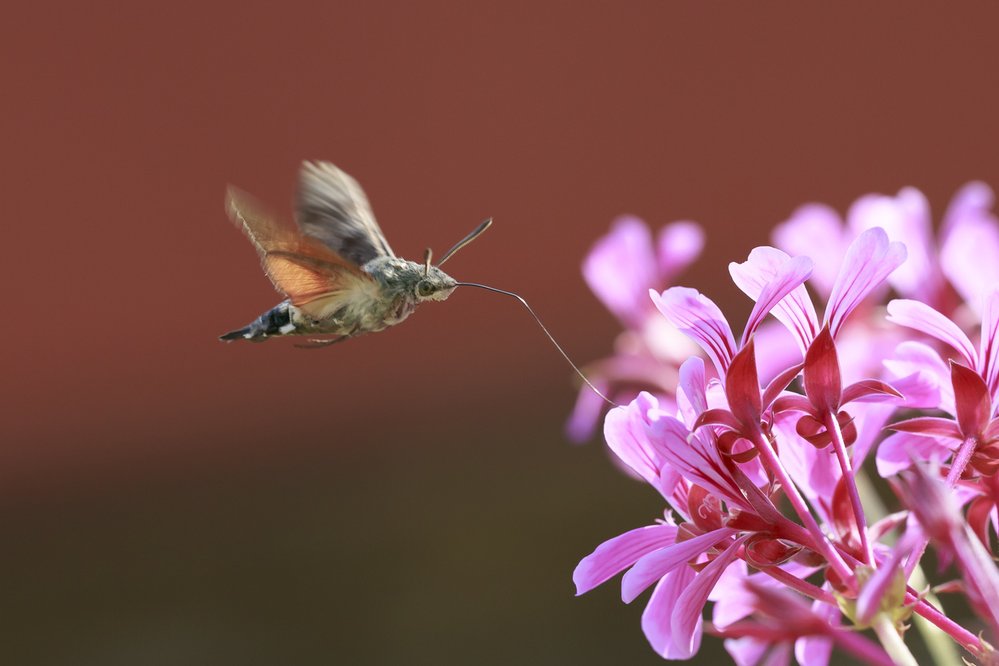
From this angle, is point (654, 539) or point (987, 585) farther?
point (654, 539)

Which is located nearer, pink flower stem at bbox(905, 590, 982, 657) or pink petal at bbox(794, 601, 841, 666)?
pink flower stem at bbox(905, 590, 982, 657)

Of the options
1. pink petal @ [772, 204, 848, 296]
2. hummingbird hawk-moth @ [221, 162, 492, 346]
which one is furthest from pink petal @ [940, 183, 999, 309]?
hummingbird hawk-moth @ [221, 162, 492, 346]

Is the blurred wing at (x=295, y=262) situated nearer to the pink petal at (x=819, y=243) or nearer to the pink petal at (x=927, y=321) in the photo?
the pink petal at (x=819, y=243)

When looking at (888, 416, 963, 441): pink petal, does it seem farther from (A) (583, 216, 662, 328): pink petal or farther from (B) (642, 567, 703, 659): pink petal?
(A) (583, 216, 662, 328): pink petal

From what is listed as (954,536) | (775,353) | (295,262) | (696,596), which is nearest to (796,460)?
(696,596)

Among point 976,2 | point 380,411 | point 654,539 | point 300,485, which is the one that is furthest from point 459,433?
point 654,539

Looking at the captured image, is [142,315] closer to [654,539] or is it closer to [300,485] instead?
[300,485]
